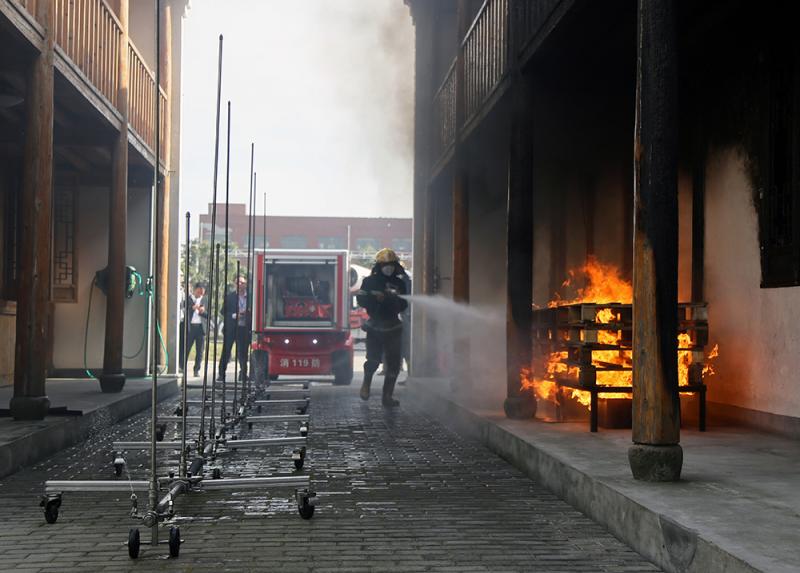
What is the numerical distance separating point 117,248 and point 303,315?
29.5 ft

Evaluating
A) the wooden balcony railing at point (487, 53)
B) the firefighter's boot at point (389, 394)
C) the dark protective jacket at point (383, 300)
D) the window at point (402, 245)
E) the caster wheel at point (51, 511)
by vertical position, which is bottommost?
the caster wheel at point (51, 511)

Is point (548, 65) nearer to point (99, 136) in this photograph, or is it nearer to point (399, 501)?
point (399, 501)

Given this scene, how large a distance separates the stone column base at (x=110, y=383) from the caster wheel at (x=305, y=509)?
8.78 m

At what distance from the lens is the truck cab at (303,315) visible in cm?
2273

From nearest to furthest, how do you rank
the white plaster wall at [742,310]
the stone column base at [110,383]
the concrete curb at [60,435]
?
the concrete curb at [60,435], the white plaster wall at [742,310], the stone column base at [110,383]

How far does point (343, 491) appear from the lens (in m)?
7.61

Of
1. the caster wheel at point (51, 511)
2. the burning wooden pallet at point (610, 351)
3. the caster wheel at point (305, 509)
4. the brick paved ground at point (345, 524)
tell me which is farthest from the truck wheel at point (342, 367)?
the caster wheel at point (51, 511)

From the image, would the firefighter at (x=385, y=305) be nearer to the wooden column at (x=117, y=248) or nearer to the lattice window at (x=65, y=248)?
the wooden column at (x=117, y=248)

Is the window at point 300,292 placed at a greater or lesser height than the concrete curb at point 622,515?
greater

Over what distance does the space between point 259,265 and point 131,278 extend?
450cm

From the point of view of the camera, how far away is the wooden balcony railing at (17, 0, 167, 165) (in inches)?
471

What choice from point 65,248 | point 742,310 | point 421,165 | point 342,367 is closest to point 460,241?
point 742,310

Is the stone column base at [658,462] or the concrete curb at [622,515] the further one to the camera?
the stone column base at [658,462]

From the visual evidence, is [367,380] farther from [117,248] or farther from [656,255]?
[656,255]
